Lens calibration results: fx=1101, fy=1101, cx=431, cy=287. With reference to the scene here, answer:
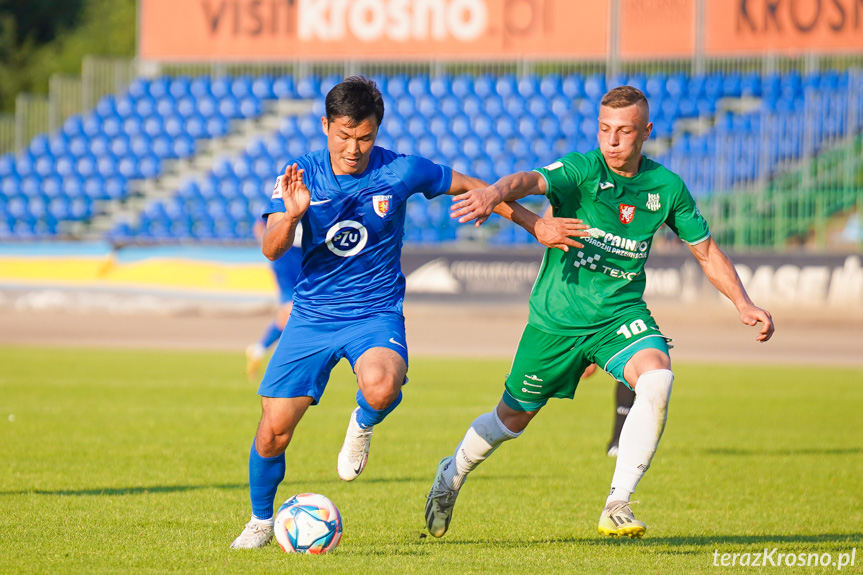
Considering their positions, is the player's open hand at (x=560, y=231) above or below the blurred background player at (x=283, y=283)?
above

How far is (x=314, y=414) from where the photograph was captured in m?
11.2

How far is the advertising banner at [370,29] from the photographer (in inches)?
1070

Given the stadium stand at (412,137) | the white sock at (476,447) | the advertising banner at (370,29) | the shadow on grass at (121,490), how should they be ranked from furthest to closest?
the advertising banner at (370,29) → the stadium stand at (412,137) → the shadow on grass at (121,490) → the white sock at (476,447)

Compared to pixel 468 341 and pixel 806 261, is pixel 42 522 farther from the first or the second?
pixel 806 261

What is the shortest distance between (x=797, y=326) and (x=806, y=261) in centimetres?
132

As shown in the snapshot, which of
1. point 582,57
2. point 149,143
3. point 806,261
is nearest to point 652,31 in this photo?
point 582,57

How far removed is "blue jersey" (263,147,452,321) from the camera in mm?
5539

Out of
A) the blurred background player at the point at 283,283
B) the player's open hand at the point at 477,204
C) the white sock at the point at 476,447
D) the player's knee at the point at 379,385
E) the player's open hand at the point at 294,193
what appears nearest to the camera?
the player's open hand at the point at 294,193

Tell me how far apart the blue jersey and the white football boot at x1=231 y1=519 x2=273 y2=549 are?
1.08 metres

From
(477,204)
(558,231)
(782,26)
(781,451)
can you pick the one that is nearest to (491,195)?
(477,204)

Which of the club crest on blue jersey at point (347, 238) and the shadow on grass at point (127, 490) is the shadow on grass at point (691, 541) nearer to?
the club crest on blue jersey at point (347, 238)

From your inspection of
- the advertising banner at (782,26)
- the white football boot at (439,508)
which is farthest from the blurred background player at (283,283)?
the advertising banner at (782,26)

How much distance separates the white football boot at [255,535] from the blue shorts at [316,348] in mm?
647

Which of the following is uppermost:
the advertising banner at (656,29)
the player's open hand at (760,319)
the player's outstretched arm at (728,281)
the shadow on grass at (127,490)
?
the advertising banner at (656,29)
